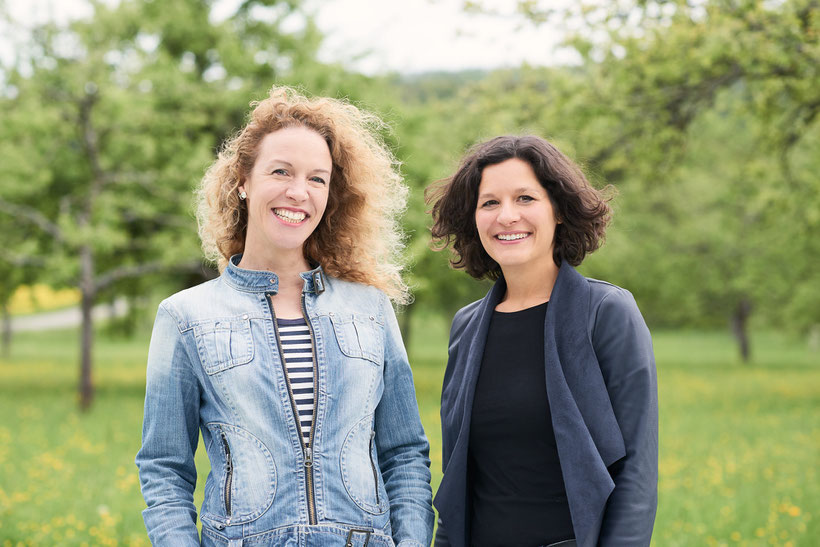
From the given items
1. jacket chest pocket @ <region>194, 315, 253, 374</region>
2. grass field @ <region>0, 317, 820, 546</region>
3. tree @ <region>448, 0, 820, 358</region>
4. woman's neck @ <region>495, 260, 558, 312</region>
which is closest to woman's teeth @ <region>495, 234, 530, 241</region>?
woman's neck @ <region>495, 260, 558, 312</region>

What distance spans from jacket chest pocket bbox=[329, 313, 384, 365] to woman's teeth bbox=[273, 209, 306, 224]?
1.00 ft

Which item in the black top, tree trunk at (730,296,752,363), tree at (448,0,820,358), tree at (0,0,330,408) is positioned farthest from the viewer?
tree trunk at (730,296,752,363)

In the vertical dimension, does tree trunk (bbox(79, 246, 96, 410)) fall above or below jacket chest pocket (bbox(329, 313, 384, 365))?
below

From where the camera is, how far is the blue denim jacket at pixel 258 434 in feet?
7.23

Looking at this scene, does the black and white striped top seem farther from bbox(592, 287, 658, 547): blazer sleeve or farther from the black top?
bbox(592, 287, 658, 547): blazer sleeve

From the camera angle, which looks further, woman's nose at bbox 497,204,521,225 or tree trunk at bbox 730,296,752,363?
tree trunk at bbox 730,296,752,363

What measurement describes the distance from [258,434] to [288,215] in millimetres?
648

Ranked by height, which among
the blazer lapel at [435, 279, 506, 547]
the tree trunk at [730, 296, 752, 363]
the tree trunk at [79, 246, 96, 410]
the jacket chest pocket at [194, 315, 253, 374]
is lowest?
the tree trunk at [730, 296, 752, 363]

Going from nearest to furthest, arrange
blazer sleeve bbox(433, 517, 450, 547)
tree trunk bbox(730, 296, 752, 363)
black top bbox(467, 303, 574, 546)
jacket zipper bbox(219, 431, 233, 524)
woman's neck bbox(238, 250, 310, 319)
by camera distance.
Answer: jacket zipper bbox(219, 431, 233, 524) < black top bbox(467, 303, 574, 546) < woman's neck bbox(238, 250, 310, 319) < blazer sleeve bbox(433, 517, 450, 547) < tree trunk bbox(730, 296, 752, 363)

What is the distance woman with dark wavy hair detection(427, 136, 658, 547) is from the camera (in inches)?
88.7

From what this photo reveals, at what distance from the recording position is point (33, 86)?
13.8 metres

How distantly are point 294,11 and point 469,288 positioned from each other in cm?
907

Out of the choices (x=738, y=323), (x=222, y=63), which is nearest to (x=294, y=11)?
(x=222, y=63)

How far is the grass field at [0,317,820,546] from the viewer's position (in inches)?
261
